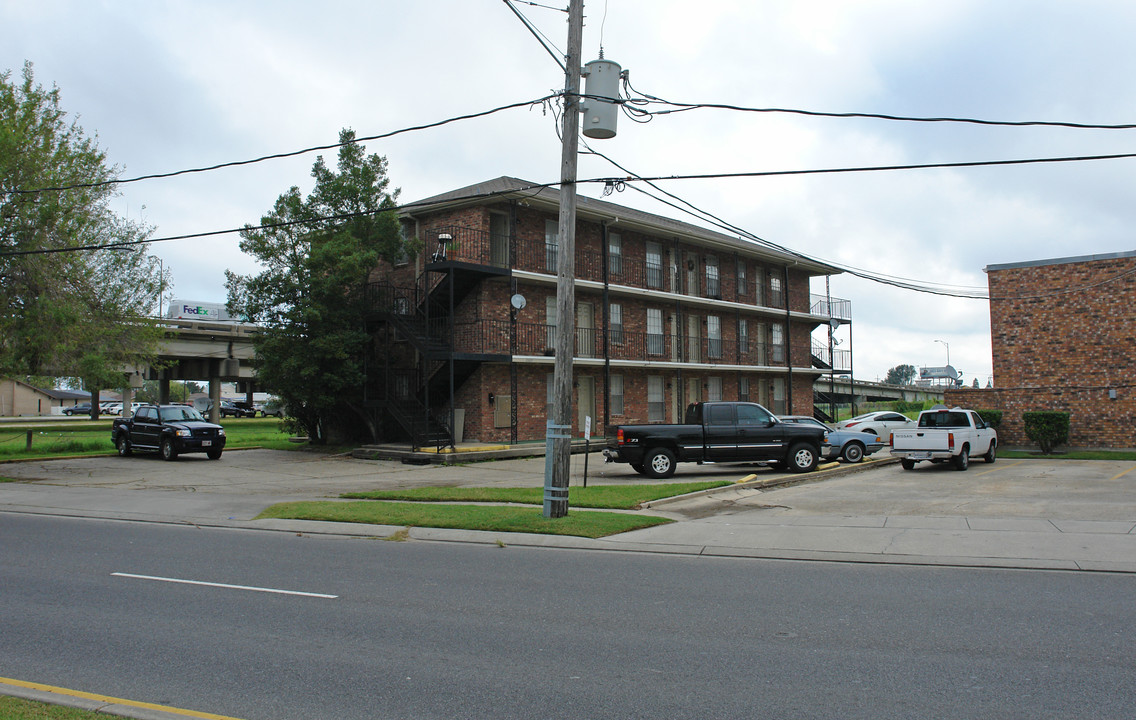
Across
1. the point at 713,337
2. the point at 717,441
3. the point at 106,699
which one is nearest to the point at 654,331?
the point at 713,337

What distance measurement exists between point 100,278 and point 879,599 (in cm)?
2712

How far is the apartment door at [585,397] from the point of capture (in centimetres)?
2998

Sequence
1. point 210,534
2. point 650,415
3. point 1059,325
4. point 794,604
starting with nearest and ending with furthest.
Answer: point 794,604 < point 210,534 < point 1059,325 < point 650,415

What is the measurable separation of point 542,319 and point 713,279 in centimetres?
1049

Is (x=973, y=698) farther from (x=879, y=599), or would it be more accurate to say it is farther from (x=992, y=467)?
(x=992, y=467)

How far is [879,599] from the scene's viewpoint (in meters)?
7.60

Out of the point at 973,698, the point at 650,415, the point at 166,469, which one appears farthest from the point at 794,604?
the point at 650,415

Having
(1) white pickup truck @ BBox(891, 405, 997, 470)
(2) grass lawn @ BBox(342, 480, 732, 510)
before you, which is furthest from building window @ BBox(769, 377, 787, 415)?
(2) grass lawn @ BBox(342, 480, 732, 510)

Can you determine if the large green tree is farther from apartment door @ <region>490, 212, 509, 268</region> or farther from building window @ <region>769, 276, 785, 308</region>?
apartment door @ <region>490, 212, 509, 268</region>

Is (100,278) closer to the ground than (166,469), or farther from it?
farther from it

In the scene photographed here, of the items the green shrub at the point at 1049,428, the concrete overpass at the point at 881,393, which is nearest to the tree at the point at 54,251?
the green shrub at the point at 1049,428

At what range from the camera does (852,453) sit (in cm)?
2391

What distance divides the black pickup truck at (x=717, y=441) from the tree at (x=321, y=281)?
409 inches

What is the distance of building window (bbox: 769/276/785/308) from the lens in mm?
39031
